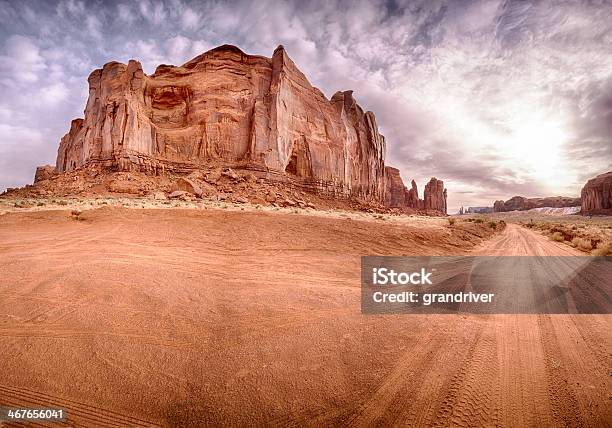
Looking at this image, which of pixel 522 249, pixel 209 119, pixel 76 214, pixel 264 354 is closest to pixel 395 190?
pixel 209 119

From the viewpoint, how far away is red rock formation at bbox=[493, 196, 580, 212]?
16388 centimetres

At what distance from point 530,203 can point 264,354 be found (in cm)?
21826

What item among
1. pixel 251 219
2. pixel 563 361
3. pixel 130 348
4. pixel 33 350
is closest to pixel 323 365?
pixel 130 348

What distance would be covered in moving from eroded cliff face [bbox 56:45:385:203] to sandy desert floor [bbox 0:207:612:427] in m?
30.7

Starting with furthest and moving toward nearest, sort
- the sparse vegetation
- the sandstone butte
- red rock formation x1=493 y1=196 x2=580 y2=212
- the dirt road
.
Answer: red rock formation x1=493 y1=196 x2=580 y2=212 → the sandstone butte → the dirt road → the sparse vegetation

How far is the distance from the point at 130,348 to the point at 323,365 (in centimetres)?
236

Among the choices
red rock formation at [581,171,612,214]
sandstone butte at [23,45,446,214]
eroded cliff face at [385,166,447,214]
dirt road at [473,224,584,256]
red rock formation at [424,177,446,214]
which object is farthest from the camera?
red rock formation at [424,177,446,214]

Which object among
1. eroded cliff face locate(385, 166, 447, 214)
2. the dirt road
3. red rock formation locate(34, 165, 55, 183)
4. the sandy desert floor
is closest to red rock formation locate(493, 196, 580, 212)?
eroded cliff face locate(385, 166, 447, 214)

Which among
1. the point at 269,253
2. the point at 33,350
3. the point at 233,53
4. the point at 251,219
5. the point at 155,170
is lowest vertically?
the point at 33,350

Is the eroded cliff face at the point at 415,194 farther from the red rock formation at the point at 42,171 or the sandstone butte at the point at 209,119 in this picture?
the red rock formation at the point at 42,171

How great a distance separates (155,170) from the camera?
32188mm

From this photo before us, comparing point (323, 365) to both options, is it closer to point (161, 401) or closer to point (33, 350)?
point (161, 401)

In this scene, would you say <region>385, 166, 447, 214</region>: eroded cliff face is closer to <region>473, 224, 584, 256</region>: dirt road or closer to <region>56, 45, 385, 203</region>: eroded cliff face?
<region>56, 45, 385, 203</region>: eroded cliff face

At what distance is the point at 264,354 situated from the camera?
3277 millimetres
